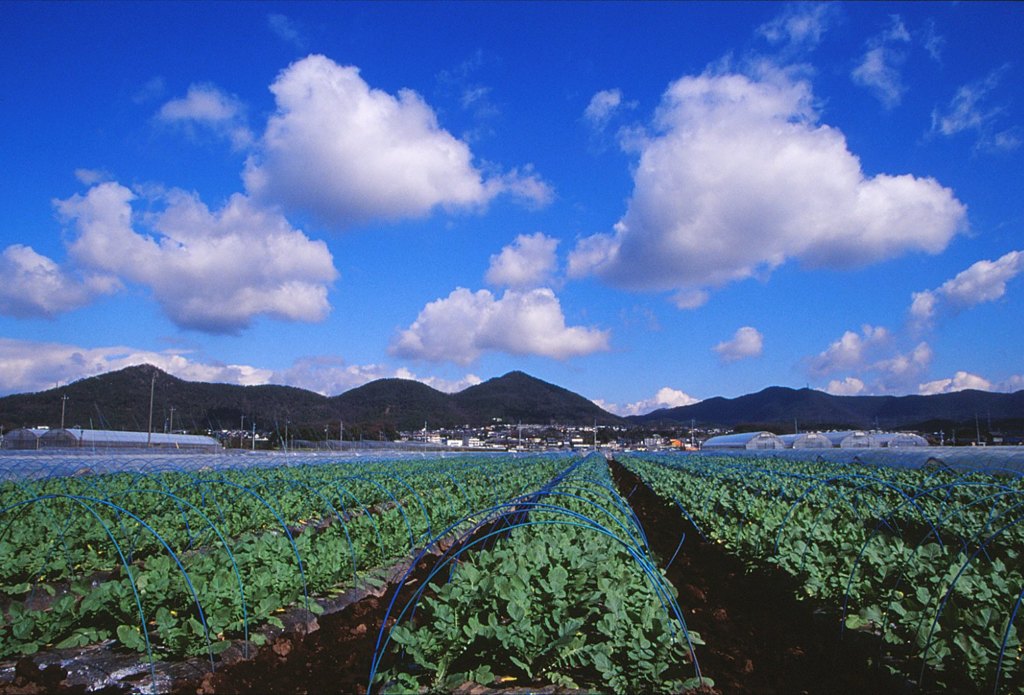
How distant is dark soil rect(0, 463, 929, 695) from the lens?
475 centimetres

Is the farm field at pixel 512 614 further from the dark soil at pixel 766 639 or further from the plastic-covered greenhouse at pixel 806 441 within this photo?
the plastic-covered greenhouse at pixel 806 441

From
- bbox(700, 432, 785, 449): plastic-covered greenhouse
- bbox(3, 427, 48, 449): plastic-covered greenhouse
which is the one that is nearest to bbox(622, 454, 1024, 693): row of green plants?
bbox(700, 432, 785, 449): plastic-covered greenhouse

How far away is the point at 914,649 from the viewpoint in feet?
14.9

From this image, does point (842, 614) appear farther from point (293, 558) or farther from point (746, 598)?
point (293, 558)

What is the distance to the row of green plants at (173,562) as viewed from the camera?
17.2 ft

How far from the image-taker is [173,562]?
6.36 m

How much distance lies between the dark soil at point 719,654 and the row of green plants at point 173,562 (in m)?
0.29

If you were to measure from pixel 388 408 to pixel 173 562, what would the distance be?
103 meters

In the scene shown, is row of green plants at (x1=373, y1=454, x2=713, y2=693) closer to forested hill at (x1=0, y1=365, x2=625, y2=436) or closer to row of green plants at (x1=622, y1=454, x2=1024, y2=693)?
row of green plants at (x1=622, y1=454, x2=1024, y2=693)

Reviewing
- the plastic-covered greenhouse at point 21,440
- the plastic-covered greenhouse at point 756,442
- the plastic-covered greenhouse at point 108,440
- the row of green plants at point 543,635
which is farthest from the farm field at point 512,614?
the plastic-covered greenhouse at point 756,442

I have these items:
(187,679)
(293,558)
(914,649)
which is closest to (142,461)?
(293,558)

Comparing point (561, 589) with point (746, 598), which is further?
point (746, 598)

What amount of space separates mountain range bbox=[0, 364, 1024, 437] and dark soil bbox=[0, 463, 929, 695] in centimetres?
5099

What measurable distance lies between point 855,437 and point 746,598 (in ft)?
159
